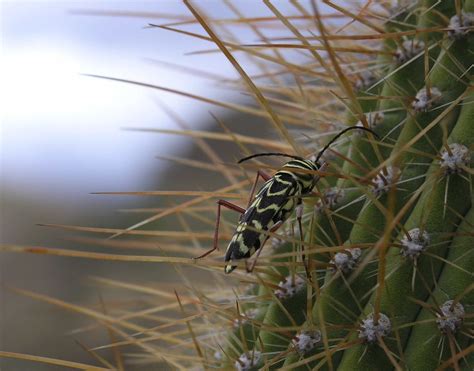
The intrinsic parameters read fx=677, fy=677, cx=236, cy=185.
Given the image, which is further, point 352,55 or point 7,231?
point 7,231

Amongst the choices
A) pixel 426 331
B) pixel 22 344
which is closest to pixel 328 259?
pixel 426 331

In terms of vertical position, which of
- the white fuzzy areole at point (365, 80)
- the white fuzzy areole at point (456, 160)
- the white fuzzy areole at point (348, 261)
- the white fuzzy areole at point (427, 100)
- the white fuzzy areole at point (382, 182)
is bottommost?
the white fuzzy areole at point (348, 261)

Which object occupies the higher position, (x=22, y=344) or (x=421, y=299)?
(x=421, y=299)

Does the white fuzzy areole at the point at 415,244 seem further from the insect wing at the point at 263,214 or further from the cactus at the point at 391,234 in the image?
the insect wing at the point at 263,214

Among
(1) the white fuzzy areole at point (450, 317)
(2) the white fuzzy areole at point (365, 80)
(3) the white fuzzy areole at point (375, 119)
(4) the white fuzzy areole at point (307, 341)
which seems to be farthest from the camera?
(2) the white fuzzy areole at point (365, 80)

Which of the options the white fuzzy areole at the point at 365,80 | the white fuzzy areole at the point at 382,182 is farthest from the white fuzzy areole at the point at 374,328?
the white fuzzy areole at the point at 365,80

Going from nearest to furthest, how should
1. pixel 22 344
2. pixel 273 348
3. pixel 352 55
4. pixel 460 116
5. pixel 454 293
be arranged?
pixel 454 293, pixel 460 116, pixel 273 348, pixel 352 55, pixel 22 344

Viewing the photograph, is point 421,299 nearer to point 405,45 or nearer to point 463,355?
point 463,355

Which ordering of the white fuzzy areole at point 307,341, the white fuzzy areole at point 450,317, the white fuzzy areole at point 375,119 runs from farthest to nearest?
the white fuzzy areole at point 375,119, the white fuzzy areole at point 307,341, the white fuzzy areole at point 450,317

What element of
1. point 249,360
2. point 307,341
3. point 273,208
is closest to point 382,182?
point 273,208

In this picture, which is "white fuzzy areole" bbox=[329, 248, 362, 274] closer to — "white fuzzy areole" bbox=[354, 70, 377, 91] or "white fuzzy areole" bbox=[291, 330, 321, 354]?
"white fuzzy areole" bbox=[291, 330, 321, 354]
